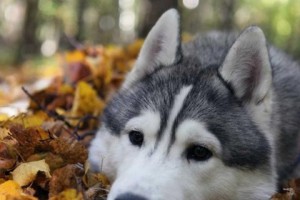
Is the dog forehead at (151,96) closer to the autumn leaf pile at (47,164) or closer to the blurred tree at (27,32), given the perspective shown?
the autumn leaf pile at (47,164)

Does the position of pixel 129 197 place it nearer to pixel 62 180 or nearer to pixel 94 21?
pixel 62 180

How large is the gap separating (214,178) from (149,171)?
46cm

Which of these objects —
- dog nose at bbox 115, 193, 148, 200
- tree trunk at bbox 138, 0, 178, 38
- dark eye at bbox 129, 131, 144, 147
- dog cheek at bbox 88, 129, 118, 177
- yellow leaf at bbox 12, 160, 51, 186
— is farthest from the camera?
tree trunk at bbox 138, 0, 178, 38

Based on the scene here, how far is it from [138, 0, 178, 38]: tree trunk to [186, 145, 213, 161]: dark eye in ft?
18.6

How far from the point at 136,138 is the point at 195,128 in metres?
0.43

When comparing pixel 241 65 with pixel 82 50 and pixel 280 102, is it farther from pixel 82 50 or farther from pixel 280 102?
pixel 82 50

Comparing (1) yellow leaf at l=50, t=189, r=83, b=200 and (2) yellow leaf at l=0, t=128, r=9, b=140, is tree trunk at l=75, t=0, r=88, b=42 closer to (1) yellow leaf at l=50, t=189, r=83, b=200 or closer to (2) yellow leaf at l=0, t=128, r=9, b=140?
(2) yellow leaf at l=0, t=128, r=9, b=140

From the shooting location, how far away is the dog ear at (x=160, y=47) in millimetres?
3863

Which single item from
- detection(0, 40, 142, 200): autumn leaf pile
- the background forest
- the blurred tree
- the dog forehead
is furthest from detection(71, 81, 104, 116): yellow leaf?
the blurred tree

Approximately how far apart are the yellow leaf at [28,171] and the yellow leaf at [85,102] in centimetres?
177

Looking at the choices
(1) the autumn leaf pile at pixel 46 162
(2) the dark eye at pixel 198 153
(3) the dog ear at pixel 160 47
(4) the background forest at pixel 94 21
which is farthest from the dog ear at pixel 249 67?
(4) the background forest at pixel 94 21

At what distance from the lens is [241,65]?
3.65 meters

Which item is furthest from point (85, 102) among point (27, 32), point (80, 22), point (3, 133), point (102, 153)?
point (27, 32)

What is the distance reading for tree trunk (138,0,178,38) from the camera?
878cm
